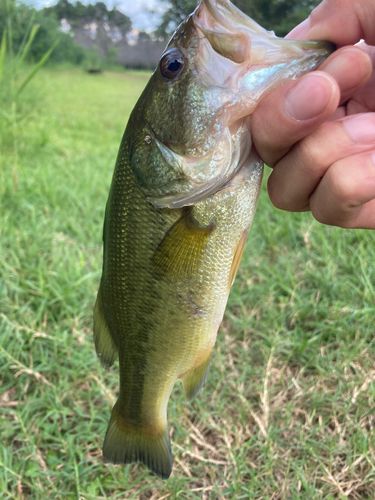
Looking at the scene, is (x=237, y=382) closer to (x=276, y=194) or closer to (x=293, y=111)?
(x=276, y=194)

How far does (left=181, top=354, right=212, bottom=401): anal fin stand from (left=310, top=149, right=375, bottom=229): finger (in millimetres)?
682

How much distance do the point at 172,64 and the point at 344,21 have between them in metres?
0.52

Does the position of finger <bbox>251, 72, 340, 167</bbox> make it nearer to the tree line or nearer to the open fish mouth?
the open fish mouth

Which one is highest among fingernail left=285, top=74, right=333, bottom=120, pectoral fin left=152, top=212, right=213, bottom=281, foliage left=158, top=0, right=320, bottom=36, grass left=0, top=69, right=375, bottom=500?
foliage left=158, top=0, right=320, bottom=36

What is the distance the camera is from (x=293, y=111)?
34.9 inches

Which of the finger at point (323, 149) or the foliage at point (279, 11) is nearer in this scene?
the finger at point (323, 149)

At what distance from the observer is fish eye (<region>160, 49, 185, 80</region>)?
1012mm

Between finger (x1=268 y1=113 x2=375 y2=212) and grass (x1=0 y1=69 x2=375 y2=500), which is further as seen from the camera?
grass (x1=0 y1=69 x2=375 y2=500)

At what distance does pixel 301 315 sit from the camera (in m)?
2.05

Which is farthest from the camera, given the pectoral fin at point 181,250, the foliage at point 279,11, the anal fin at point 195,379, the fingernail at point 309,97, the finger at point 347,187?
the foliage at point 279,11

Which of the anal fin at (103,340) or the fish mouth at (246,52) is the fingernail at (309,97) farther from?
the anal fin at (103,340)

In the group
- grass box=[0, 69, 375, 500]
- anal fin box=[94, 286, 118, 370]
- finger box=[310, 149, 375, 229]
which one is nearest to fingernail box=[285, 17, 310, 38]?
finger box=[310, 149, 375, 229]

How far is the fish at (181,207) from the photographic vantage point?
0.95 metres

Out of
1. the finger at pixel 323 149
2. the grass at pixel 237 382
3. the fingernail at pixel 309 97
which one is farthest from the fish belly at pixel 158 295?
the grass at pixel 237 382
